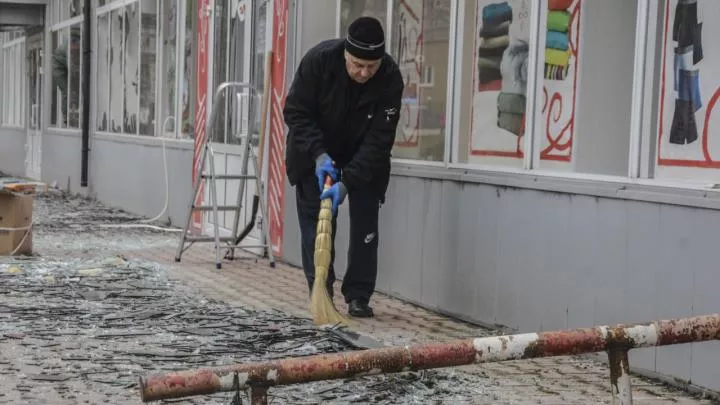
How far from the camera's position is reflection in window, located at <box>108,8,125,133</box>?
693 inches

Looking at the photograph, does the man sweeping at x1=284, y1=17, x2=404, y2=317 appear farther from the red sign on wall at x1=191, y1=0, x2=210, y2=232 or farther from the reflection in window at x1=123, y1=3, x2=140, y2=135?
the reflection in window at x1=123, y1=3, x2=140, y2=135

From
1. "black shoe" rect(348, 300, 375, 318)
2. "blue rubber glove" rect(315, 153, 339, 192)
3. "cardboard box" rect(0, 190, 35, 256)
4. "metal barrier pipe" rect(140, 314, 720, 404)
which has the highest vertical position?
"blue rubber glove" rect(315, 153, 339, 192)

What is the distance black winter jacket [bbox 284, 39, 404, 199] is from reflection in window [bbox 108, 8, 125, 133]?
10544 mm

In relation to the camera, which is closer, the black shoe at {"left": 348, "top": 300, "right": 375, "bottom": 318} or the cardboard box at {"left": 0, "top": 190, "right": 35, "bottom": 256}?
the black shoe at {"left": 348, "top": 300, "right": 375, "bottom": 318}

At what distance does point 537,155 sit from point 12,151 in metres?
22.9

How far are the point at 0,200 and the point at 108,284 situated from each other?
1.90 metres

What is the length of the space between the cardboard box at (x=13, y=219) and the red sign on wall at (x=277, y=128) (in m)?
2.15

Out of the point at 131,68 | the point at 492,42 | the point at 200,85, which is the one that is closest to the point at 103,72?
the point at 131,68

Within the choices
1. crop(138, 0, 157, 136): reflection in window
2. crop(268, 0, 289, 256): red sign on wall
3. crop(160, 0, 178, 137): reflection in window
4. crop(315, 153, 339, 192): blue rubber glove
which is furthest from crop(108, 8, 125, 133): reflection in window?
crop(315, 153, 339, 192): blue rubber glove

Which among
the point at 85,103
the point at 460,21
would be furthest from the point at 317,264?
the point at 85,103

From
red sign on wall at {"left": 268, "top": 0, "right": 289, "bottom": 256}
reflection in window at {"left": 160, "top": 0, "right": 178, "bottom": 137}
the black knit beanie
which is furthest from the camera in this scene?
reflection in window at {"left": 160, "top": 0, "right": 178, "bottom": 137}

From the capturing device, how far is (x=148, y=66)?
15977 mm

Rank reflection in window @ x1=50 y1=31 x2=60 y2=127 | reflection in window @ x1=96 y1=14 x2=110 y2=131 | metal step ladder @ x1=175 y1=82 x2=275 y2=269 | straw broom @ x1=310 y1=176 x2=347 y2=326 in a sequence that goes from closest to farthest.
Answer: straw broom @ x1=310 y1=176 x2=347 y2=326 < metal step ladder @ x1=175 y1=82 x2=275 y2=269 < reflection in window @ x1=96 y1=14 x2=110 y2=131 < reflection in window @ x1=50 y1=31 x2=60 y2=127

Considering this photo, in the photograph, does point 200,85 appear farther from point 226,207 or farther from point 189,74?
point 226,207
